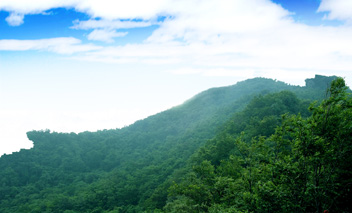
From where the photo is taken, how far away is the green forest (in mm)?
8523

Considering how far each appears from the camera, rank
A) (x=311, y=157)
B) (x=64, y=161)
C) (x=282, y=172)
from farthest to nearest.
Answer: (x=64, y=161) → (x=282, y=172) → (x=311, y=157)

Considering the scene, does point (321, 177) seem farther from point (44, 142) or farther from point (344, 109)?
point (44, 142)

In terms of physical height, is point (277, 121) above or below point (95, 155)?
above

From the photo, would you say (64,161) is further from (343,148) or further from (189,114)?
(343,148)

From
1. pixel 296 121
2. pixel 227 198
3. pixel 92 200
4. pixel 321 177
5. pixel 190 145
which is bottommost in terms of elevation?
pixel 92 200

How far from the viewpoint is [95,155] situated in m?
84.2

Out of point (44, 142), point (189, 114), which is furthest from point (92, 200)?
point (189, 114)

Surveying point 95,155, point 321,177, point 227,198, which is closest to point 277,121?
point 227,198

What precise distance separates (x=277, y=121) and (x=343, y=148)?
28984 mm

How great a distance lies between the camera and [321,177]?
912 centimetres

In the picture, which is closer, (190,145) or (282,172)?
(282,172)

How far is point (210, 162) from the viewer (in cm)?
2058

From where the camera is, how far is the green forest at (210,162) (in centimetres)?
852

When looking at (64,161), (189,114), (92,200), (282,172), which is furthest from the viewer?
(189,114)
